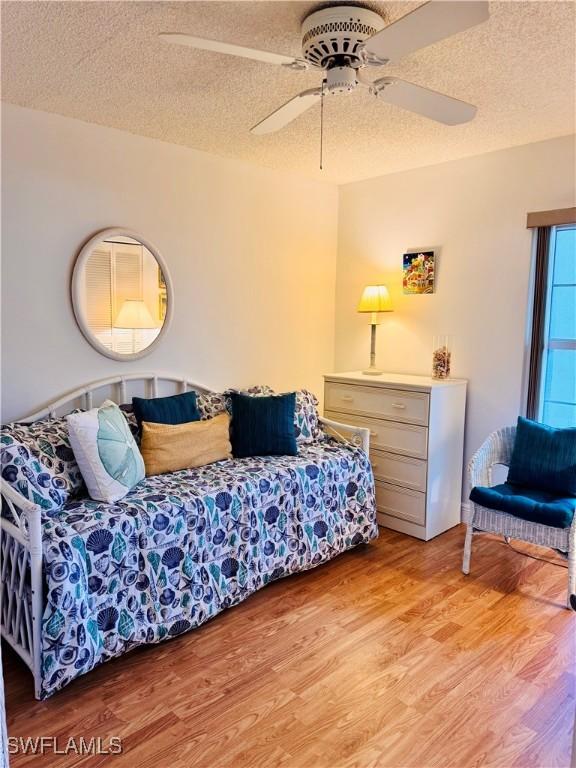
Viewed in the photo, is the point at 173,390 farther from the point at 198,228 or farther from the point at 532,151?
the point at 532,151

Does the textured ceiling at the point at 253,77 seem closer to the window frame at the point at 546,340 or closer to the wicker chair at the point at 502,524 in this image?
the window frame at the point at 546,340

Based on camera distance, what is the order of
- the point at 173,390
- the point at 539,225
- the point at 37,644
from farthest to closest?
the point at 173,390, the point at 539,225, the point at 37,644

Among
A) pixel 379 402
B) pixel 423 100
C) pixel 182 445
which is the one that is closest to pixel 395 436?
pixel 379 402

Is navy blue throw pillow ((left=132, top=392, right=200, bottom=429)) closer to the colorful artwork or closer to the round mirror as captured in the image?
the round mirror

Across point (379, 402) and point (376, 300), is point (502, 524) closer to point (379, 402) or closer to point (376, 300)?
point (379, 402)

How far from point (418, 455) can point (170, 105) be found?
2.38 m

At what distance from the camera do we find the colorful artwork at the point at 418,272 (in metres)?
3.77

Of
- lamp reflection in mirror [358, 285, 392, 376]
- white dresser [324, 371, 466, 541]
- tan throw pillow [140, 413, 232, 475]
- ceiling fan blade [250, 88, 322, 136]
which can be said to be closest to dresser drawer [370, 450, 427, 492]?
white dresser [324, 371, 466, 541]

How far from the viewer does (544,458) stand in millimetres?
2979

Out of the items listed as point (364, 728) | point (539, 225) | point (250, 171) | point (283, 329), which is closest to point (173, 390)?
point (283, 329)

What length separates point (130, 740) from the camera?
1.80 metres

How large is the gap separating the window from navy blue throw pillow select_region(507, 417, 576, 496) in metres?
0.32

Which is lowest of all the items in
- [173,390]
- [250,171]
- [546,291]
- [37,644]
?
[37,644]

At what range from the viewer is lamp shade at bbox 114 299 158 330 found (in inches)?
124
